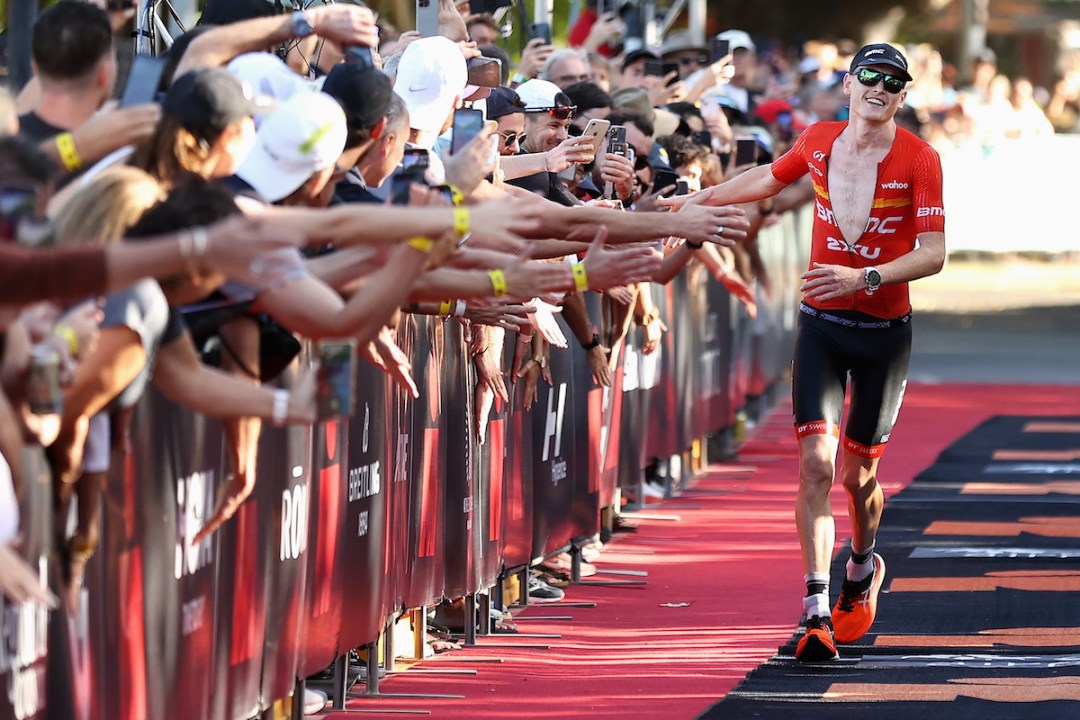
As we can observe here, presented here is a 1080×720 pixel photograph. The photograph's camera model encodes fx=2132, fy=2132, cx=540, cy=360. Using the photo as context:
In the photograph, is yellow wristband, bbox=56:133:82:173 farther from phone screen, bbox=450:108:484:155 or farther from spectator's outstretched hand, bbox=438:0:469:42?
spectator's outstretched hand, bbox=438:0:469:42

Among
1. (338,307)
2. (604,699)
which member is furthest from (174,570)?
(604,699)

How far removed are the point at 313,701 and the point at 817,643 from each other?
2.14 meters

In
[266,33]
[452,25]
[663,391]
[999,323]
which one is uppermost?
[452,25]

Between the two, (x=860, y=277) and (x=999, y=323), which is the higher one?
(x=860, y=277)

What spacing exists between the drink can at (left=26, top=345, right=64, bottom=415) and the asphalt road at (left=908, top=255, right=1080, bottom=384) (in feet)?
59.9

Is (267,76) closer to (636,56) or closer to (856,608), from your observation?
(856,608)

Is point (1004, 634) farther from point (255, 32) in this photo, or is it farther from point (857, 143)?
point (255, 32)

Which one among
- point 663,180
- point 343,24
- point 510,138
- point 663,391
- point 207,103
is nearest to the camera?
point 207,103

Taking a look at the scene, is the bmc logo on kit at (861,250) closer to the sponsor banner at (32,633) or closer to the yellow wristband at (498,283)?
the yellow wristband at (498,283)

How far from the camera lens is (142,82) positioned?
6.33 m

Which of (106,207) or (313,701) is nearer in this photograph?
(106,207)

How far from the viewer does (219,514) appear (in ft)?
20.5

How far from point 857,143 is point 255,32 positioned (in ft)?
10.8

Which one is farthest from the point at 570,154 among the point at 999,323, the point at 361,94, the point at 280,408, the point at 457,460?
the point at 999,323
